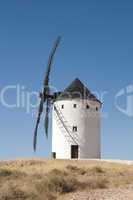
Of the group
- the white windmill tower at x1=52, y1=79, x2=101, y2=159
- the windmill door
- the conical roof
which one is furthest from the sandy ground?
Answer: the conical roof

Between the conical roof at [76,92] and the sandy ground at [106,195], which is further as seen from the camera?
the conical roof at [76,92]

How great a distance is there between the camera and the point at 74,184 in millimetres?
19578

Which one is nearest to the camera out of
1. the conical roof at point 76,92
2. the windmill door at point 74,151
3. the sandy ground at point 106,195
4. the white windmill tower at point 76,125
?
the sandy ground at point 106,195

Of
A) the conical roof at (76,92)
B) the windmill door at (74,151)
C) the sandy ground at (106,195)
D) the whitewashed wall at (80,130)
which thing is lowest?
the sandy ground at (106,195)

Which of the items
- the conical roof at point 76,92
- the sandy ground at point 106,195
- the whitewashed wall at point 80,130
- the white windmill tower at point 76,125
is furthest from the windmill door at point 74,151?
the sandy ground at point 106,195

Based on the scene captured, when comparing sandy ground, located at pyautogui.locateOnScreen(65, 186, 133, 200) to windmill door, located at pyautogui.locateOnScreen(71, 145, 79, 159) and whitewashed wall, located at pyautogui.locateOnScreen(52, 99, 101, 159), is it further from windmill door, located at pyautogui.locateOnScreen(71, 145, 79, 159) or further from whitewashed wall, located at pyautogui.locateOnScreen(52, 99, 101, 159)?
windmill door, located at pyautogui.locateOnScreen(71, 145, 79, 159)

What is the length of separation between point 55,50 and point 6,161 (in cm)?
1560

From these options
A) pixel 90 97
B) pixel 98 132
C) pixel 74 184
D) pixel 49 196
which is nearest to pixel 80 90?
pixel 90 97

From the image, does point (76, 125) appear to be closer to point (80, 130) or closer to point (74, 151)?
point (80, 130)

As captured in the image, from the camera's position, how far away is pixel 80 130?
146 ft

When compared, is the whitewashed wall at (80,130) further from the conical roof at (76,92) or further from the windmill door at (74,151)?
the conical roof at (76,92)

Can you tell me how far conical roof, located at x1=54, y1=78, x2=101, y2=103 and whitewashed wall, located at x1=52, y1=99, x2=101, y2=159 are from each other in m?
0.55

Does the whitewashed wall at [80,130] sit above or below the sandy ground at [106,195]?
above

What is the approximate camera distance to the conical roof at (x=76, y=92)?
149 feet
